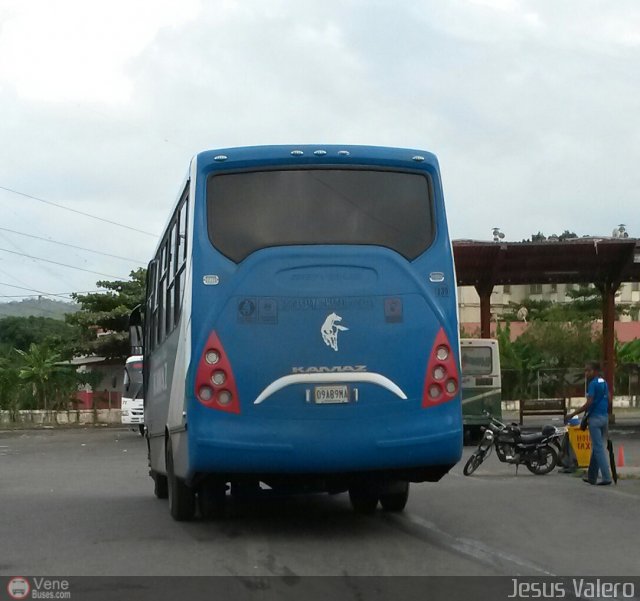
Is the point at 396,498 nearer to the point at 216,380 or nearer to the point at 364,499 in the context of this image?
the point at 364,499

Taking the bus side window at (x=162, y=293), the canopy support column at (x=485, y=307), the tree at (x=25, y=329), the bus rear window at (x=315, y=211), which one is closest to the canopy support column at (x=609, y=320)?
the canopy support column at (x=485, y=307)

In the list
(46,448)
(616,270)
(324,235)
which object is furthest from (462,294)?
(324,235)

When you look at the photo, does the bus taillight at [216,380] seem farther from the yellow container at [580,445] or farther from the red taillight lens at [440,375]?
the yellow container at [580,445]

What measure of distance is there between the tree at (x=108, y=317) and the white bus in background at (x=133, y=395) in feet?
43.6

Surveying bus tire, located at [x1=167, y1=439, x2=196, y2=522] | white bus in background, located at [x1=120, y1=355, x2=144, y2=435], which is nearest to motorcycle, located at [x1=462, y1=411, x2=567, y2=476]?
bus tire, located at [x1=167, y1=439, x2=196, y2=522]

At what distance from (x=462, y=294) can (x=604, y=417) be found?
105 m

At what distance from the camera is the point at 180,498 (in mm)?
12492

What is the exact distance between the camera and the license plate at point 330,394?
1059 cm

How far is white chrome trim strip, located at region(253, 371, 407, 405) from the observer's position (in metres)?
10.6

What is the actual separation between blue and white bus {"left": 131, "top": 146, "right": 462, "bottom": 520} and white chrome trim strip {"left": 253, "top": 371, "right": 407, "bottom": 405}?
12mm

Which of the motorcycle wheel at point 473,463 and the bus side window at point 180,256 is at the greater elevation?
the bus side window at point 180,256

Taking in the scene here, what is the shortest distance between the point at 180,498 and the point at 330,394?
8.83 ft

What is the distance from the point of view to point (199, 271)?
10.8 metres

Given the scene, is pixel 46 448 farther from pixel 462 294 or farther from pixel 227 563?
pixel 462 294
